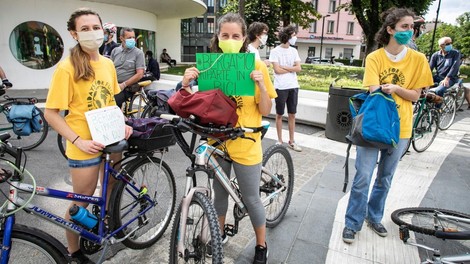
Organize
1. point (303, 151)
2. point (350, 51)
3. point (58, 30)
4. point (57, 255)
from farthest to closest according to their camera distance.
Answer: point (350, 51)
point (58, 30)
point (303, 151)
point (57, 255)

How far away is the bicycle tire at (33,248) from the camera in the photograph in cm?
180

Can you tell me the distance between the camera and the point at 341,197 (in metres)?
4.06

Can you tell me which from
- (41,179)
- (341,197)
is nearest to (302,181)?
(341,197)

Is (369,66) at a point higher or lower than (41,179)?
higher

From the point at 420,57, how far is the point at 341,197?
1962mm

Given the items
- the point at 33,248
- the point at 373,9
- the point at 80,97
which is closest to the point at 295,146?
the point at 80,97

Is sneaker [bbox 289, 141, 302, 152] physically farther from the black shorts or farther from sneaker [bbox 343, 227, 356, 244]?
sneaker [bbox 343, 227, 356, 244]

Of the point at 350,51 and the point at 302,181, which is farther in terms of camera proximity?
the point at 350,51

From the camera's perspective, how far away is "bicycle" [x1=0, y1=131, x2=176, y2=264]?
70.7 inches

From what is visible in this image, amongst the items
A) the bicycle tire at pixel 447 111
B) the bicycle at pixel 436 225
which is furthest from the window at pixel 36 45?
the bicycle at pixel 436 225

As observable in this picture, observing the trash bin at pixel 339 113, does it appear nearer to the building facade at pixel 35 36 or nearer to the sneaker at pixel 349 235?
the sneaker at pixel 349 235

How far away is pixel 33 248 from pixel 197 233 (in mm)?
963

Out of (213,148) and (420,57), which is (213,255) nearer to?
(213,148)

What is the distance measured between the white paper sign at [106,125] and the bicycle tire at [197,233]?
76 centimetres
